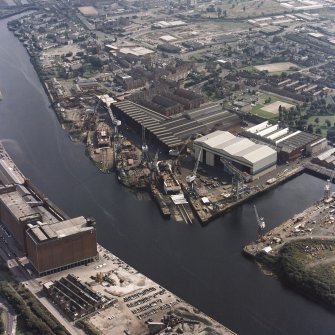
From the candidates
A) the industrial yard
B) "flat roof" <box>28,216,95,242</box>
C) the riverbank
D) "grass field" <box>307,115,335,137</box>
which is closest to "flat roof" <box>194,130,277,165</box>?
the riverbank

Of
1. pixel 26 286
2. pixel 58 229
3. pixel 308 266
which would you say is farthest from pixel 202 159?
pixel 26 286

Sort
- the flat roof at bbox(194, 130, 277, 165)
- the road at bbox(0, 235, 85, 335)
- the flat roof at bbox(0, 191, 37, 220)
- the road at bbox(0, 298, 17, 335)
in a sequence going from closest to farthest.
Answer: the road at bbox(0, 298, 17, 335)
the road at bbox(0, 235, 85, 335)
the flat roof at bbox(0, 191, 37, 220)
the flat roof at bbox(194, 130, 277, 165)

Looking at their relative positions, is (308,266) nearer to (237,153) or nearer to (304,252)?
(304,252)

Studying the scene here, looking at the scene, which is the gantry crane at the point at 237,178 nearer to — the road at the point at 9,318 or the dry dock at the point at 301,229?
the dry dock at the point at 301,229

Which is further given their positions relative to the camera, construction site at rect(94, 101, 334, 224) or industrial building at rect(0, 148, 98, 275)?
construction site at rect(94, 101, 334, 224)

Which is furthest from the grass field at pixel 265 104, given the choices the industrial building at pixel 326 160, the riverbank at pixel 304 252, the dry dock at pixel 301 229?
the riverbank at pixel 304 252

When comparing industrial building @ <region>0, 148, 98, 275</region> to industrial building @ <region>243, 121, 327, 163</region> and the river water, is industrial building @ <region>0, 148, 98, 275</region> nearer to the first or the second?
the river water
